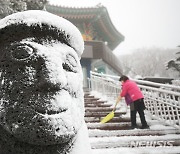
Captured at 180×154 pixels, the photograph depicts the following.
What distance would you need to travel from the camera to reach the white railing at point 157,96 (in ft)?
17.9

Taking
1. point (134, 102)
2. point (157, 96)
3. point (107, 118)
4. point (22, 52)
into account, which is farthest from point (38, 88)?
point (157, 96)

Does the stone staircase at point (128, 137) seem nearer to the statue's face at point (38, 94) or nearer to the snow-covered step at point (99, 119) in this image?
the snow-covered step at point (99, 119)

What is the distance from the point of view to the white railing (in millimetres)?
5453

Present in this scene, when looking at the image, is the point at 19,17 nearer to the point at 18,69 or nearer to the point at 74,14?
the point at 18,69

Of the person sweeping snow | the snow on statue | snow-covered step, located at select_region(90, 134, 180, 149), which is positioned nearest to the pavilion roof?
the person sweeping snow

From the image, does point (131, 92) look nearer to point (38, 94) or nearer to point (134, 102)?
point (134, 102)

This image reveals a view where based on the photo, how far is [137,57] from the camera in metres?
47.8

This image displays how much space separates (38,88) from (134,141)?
359 centimetres

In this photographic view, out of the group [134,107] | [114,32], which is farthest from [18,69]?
[114,32]

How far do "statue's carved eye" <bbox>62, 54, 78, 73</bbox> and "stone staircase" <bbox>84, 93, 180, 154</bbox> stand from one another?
2.71 m

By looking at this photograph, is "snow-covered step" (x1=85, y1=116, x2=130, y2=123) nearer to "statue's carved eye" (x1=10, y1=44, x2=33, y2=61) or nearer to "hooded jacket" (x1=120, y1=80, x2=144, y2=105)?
"hooded jacket" (x1=120, y1=80, x2=144, y2=105)

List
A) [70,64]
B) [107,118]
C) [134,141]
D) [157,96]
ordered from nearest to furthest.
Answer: [70,64] → [134,141] → [107,118] → [157,96]

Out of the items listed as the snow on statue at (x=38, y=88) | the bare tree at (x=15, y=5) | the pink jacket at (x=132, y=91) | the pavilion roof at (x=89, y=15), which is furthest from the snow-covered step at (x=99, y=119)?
the pavilion roof at (x=89, y=15)

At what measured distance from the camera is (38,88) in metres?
1.43
